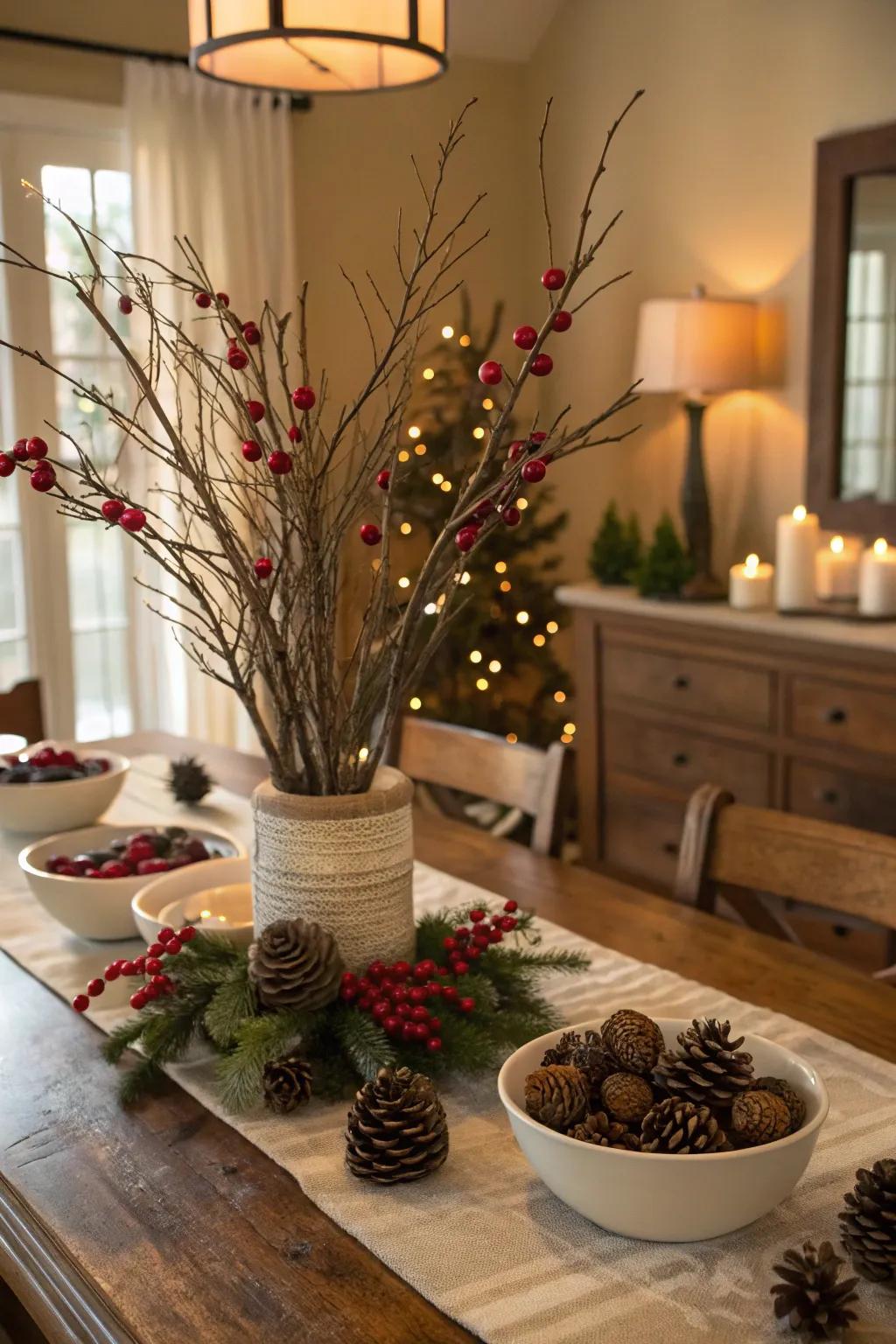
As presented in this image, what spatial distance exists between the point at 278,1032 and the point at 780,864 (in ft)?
2.25

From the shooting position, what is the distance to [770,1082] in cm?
93

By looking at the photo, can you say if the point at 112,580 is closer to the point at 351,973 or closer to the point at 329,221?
the point at 329,221

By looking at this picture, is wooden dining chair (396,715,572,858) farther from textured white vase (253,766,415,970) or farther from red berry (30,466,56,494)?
red berry (30,466,56,494)

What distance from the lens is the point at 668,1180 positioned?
33.6 inches

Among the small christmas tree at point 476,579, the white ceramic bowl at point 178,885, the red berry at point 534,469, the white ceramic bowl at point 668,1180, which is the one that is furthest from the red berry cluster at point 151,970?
the small christmas tree at point 476,579

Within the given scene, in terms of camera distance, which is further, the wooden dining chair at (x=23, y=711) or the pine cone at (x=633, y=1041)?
the wooden dining chair at (x=23, y=711)

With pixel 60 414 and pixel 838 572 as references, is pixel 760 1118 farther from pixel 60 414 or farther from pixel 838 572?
pixel 60 414

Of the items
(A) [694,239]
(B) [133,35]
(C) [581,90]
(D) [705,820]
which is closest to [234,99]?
(B) [133,35]

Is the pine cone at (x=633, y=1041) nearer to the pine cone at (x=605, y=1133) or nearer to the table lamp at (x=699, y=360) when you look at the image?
the pine cone at (x=605, y=1133)

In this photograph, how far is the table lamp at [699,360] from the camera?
3.39 metres

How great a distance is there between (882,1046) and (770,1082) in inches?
13.1

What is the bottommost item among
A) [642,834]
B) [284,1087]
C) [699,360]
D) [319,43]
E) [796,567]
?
[642,834]

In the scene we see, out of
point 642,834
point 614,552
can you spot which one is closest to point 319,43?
point 614,552

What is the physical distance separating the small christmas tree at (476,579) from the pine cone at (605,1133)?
3.11m
